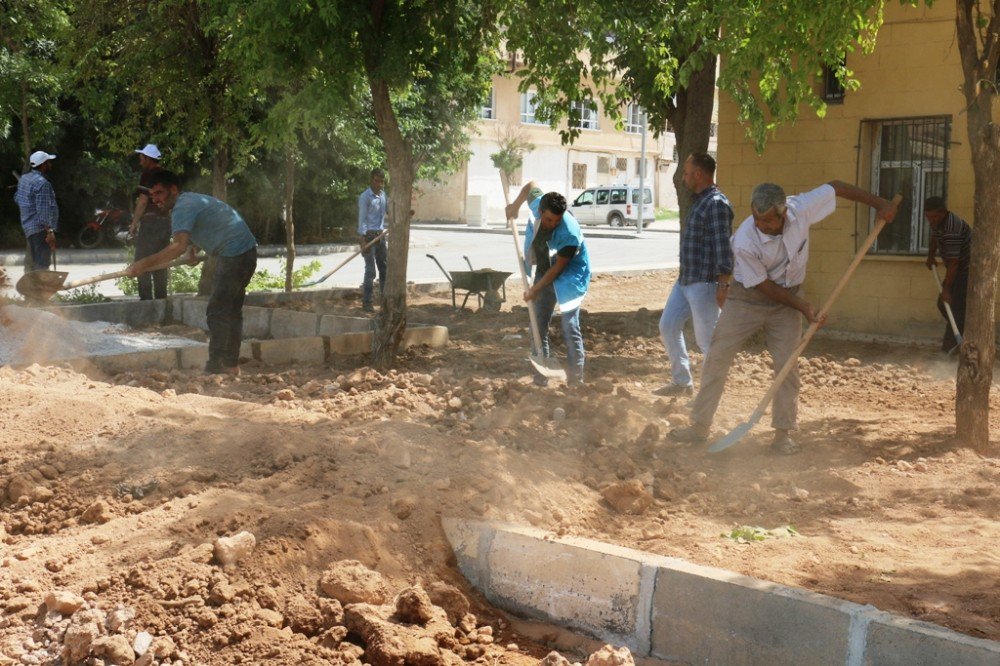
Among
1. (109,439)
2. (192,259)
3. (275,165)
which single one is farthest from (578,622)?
(275,165)

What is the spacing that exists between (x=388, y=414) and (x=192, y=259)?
2.97 meters

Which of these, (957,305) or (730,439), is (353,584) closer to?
(730,439)

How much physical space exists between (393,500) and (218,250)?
4.21 m

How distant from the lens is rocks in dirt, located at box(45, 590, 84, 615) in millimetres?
3687

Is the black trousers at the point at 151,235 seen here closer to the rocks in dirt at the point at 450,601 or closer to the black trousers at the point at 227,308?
the black trousers at the point at 227,308

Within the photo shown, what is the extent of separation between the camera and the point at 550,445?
5.80m

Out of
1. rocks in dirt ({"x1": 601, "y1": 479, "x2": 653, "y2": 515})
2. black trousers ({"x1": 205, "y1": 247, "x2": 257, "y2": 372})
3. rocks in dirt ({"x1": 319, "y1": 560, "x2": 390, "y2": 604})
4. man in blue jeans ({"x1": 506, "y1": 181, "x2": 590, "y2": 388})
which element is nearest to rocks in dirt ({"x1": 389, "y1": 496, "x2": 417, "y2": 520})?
rocks in dirt ({"x1": 319, "y1": 560, "x2": 390, "y2": 604})

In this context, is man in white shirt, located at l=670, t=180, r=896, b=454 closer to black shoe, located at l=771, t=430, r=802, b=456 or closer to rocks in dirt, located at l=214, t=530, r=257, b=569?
black shoe, located at l=771, t=430, r=802, b=456

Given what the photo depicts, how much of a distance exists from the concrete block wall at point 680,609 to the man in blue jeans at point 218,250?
4.31 meters

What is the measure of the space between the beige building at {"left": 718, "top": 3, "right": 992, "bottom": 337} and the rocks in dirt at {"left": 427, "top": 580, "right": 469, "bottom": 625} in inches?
330

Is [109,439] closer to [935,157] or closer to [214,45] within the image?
[214,45]

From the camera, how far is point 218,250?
803cm

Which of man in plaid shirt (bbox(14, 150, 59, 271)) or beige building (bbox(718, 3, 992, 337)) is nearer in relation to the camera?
beige building (bbox(718, 3, 992, 337))

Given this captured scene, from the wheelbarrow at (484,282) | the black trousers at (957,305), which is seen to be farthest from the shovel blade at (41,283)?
the black trousers at (957,305)
